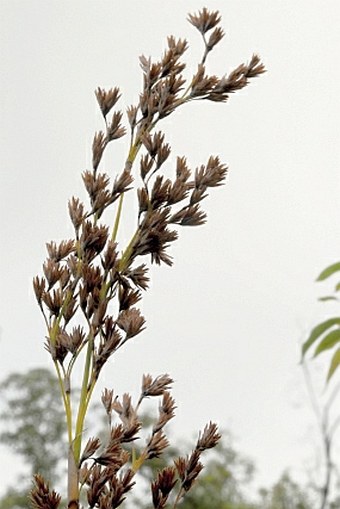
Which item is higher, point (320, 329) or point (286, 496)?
point (286, 496)

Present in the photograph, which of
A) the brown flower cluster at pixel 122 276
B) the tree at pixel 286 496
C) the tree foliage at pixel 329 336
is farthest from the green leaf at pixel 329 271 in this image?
the tree at pixel 286 496

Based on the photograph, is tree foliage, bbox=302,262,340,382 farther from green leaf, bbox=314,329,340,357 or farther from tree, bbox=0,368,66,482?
tree, bbox=0,368,66,482

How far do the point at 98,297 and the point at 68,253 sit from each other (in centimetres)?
17

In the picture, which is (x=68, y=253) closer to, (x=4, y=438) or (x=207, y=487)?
(x=207, y=487)

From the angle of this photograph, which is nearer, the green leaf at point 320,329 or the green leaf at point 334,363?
the green leaf at point 320,329

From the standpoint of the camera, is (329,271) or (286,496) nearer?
(329,271)

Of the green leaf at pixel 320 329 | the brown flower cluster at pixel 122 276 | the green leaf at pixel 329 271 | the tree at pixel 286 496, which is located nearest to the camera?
the brown flower cluster at pixel 122 276

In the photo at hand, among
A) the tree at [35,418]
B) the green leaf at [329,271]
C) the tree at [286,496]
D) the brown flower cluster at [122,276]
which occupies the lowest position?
the brown flower cluster at [122,276]

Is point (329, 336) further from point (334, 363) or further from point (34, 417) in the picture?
point (34, 417)

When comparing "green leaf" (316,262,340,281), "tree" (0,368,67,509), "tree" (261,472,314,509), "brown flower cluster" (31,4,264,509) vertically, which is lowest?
"brown flower cluster" (31,4,264,509)

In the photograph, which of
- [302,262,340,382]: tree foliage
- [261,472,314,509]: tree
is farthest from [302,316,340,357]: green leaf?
[261,472,314,509]: tree

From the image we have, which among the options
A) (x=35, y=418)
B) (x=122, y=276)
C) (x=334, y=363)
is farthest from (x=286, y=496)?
(x=122, y=276)

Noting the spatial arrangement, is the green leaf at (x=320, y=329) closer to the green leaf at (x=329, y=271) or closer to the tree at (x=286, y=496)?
the green leaf at (x=329, y=271)

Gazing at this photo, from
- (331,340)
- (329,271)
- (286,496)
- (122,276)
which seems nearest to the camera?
(122,276)
